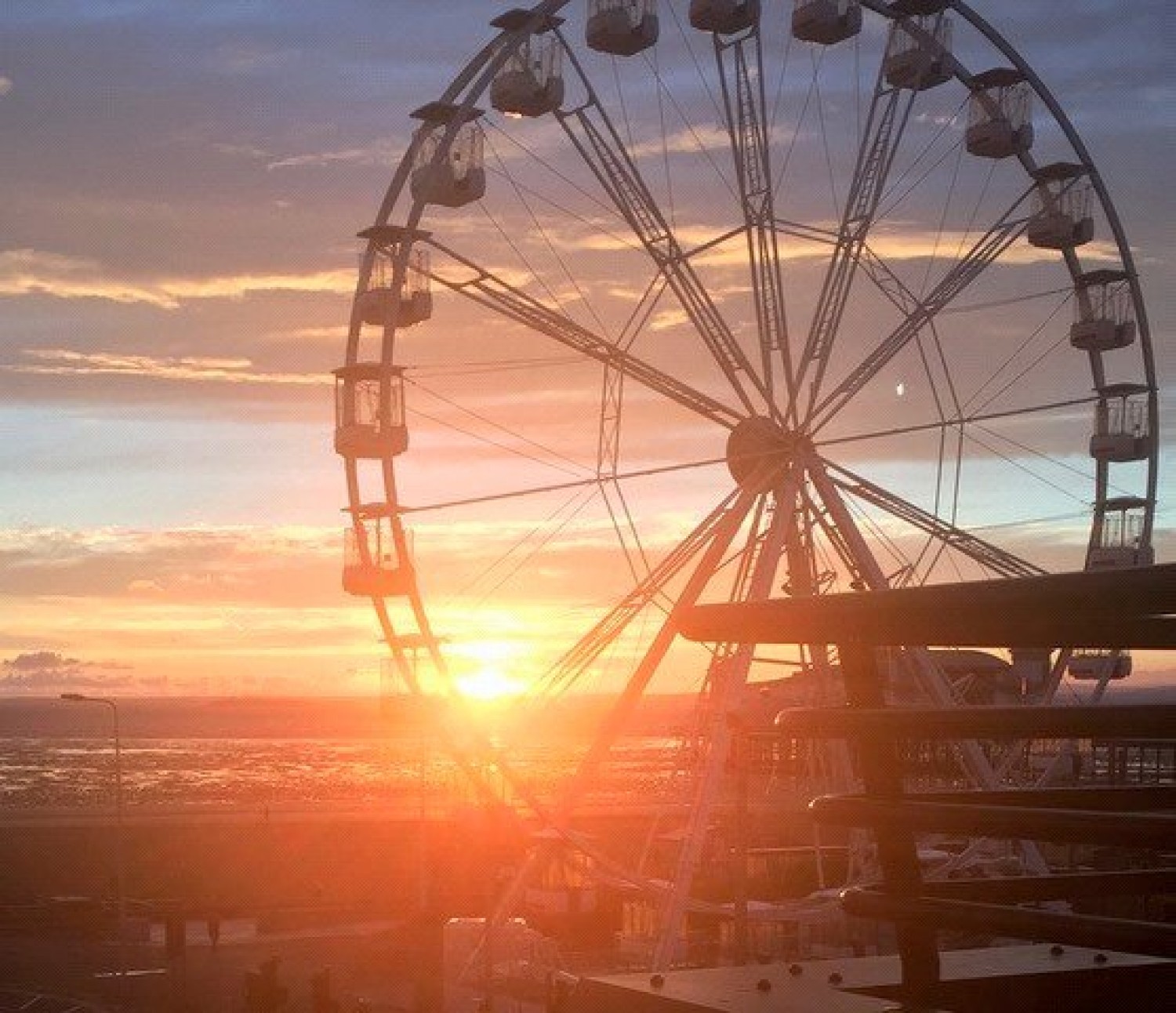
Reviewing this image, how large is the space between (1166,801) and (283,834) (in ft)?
229

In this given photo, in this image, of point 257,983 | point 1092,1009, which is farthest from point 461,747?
point 1092,1009

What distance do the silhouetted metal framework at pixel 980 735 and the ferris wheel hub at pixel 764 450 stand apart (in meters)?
26.2

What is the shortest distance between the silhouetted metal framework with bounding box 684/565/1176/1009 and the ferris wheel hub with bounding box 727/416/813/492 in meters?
26.2

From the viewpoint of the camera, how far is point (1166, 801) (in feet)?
12.1

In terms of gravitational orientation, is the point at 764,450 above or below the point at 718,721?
above

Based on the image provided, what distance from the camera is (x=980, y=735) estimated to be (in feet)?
11.1

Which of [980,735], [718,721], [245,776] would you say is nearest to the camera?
[980,735]

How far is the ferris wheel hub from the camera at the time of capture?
30172mm

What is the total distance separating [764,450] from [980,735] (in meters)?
26.9

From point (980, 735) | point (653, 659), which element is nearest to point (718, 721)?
point (653, 659)

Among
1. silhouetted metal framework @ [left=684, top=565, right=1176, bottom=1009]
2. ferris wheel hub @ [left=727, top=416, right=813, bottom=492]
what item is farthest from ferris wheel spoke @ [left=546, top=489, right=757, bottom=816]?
silhouetted metal framework @ [left=684, top=565, right=1176, bottom=1009]

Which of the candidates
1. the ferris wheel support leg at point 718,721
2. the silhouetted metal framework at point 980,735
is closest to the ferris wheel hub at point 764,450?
the ferris wheel support leg at point 718,721

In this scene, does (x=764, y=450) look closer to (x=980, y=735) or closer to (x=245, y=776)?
(x=980, y=735)

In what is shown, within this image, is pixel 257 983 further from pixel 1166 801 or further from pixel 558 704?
pixel 1166 801
